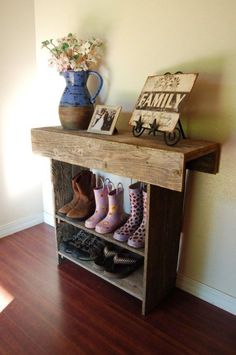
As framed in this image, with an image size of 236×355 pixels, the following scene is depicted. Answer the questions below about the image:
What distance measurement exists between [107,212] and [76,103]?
26.9 inches

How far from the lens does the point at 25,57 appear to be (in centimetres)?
218

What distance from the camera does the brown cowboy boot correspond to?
1821 millimetres

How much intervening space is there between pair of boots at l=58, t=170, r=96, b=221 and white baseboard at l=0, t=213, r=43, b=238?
2.32 feet

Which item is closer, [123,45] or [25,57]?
[123,45]

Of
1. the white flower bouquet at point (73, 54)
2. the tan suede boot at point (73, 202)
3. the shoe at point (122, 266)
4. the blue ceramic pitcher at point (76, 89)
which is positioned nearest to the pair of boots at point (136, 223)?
the shoe at point (122, 266)

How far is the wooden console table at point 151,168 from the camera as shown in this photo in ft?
3.89

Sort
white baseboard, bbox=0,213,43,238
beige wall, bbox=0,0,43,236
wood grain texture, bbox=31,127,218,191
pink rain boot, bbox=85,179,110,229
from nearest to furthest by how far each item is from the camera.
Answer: wood grain texture, bbox=31,127,218,191 → pink rain boot, bbox=85,179,110,229 → beige wall, bbox=0,0,43,236 → white baseboard, bbox=0,213,43,238

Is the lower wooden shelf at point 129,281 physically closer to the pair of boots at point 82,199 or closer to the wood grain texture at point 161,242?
the wood grain texture at point 161,242

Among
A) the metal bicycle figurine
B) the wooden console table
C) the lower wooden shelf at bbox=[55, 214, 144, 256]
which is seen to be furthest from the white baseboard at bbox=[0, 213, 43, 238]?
the metal bicycle figurine

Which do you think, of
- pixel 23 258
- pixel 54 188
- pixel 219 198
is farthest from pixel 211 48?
pixel 23 258

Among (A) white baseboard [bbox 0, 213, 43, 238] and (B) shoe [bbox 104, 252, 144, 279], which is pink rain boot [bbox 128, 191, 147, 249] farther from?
(A) white baseboard [bbox 0, 213, 43, 238]

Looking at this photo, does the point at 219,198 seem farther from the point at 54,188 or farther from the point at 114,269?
the point at 54,188

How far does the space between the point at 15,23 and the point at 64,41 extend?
0.74 metres

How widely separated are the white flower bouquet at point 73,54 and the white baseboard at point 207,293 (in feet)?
4.52
